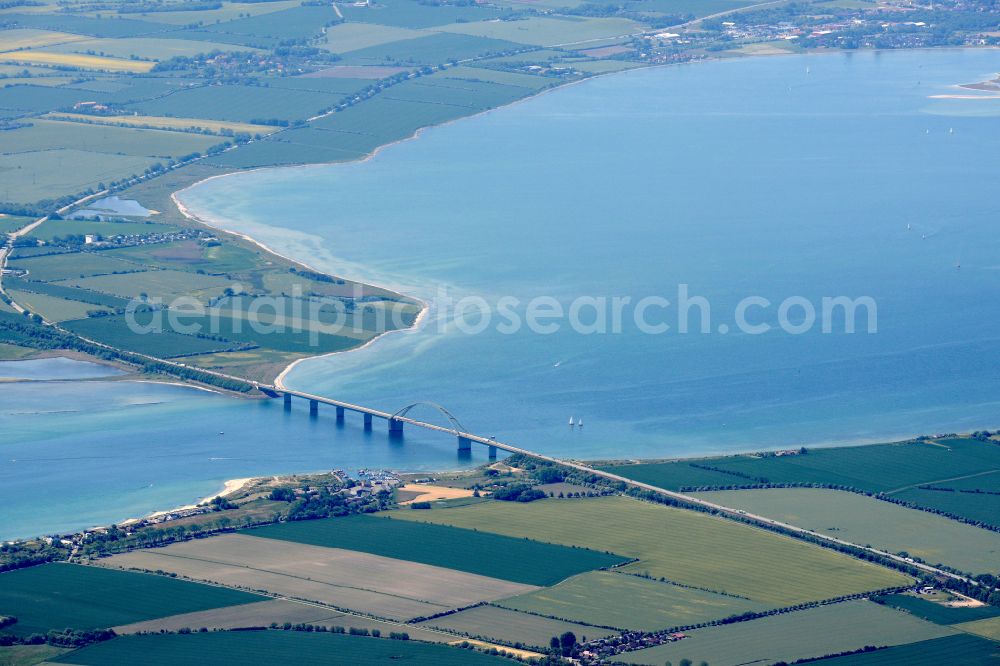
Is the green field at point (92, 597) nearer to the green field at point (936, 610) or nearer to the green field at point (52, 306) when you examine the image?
the green field at point (936, 610)

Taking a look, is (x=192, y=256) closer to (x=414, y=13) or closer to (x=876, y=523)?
(x=876, y=523)

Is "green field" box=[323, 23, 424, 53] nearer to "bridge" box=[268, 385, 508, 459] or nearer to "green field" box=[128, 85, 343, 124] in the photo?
"green field" box=[128, 85, 343, 124]

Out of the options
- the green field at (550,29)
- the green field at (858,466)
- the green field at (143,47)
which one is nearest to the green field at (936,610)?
the green field at (858,466)

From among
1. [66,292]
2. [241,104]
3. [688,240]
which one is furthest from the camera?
[241,104]

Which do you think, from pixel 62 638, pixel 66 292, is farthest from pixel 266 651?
pixel 66 292

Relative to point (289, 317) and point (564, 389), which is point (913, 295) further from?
point (289, 317)

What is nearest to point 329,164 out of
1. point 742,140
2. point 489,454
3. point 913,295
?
point 742,140
